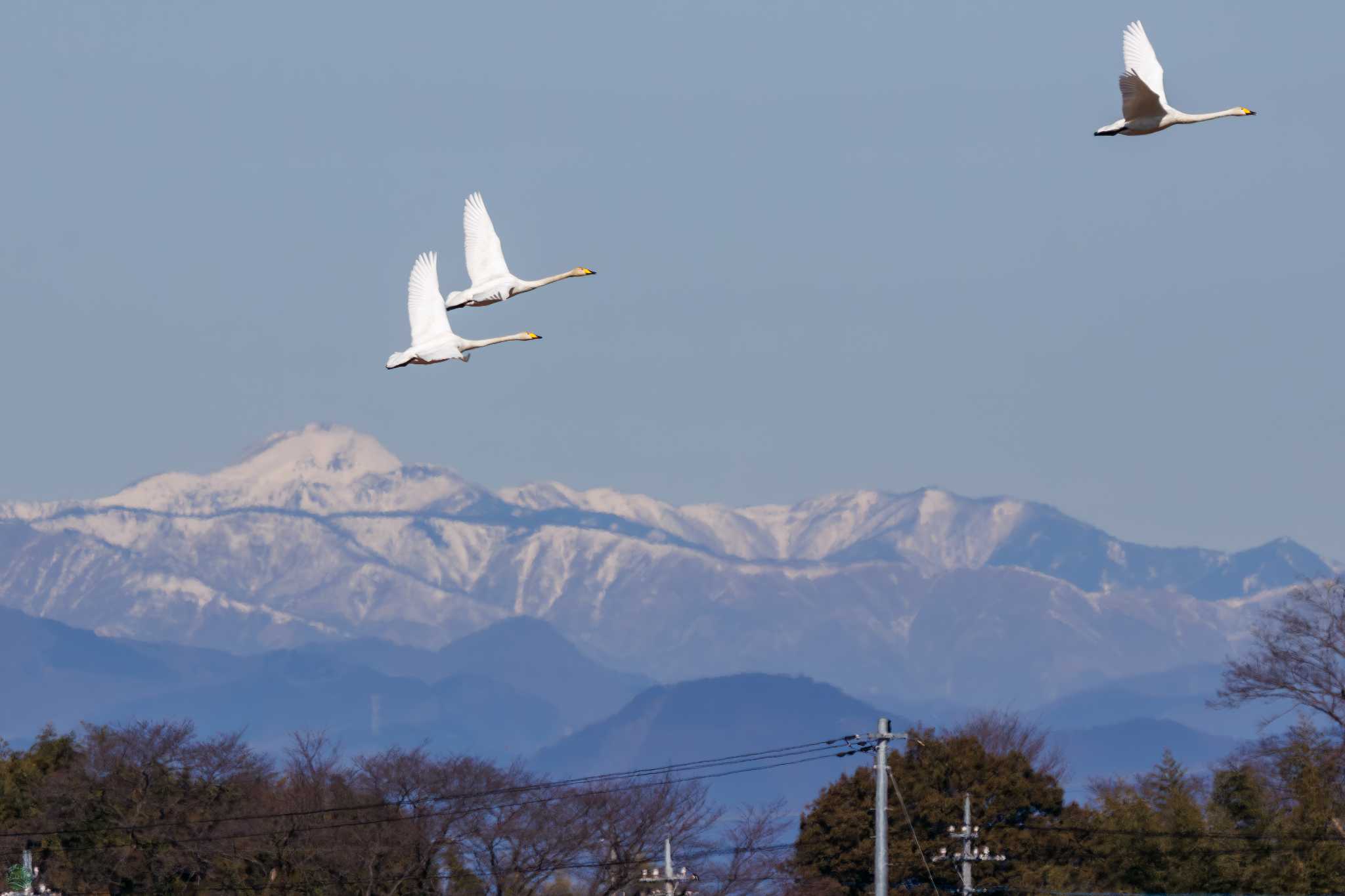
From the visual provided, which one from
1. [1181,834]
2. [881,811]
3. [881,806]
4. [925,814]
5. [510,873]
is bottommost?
[881,811]

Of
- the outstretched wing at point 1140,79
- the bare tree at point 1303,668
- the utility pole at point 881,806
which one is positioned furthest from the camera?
the bare tree at point 1303,668

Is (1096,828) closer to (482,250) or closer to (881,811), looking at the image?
(881,811)

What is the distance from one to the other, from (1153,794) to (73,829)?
169ft

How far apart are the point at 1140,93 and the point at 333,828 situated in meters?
67.8

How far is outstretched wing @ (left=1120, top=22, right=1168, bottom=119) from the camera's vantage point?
36281mm

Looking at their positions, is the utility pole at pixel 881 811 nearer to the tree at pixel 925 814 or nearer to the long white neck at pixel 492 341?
the long white neck at pixel 492 341

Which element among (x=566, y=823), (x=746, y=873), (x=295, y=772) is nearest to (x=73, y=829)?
(x=295, y=772)

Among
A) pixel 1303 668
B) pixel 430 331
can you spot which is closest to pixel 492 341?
pixel 430 331

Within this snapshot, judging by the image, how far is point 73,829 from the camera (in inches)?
4048

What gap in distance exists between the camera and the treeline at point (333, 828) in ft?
309

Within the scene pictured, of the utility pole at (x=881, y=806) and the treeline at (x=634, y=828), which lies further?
the treeline at (x=634, y=828)

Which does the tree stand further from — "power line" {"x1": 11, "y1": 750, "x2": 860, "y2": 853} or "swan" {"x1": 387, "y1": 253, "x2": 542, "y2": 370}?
"swan" {"x1": 387, "y1": 253, "x2": 542, "y2": 370}

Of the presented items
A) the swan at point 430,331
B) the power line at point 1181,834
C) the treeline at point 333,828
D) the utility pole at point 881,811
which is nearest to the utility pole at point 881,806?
the utility pole at point 881,811

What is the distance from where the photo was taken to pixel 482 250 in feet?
151
